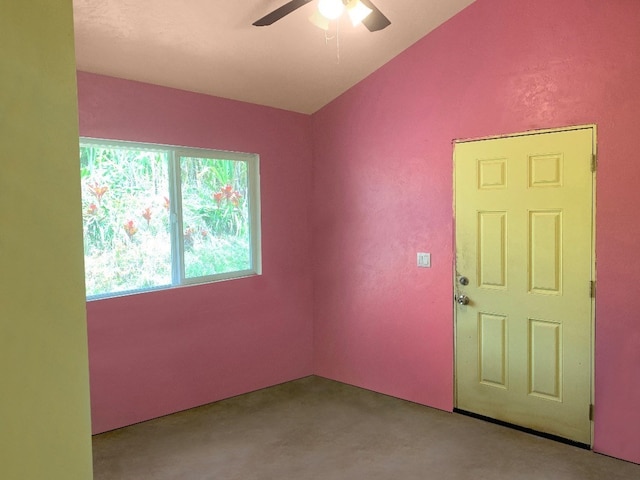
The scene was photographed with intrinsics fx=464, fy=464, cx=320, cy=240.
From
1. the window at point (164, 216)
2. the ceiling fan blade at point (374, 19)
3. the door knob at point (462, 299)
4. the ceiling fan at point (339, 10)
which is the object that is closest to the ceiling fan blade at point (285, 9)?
the ceiling fan at point (339, 10)

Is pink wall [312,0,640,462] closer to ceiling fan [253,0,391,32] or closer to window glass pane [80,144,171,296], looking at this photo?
ceiling fan [253,0,391,32]

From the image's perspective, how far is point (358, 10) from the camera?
227cm

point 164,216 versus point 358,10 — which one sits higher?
point 358,10

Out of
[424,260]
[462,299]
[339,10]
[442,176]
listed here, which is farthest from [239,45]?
[462,299]

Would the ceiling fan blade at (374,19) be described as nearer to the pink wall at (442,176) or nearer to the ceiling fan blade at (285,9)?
the ceiling fan blade at (285,9)

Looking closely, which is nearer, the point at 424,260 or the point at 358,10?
the point at 358,10

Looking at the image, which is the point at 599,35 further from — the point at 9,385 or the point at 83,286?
the point at 9,385

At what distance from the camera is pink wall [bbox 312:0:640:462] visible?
2.69 m

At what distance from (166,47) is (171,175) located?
2.94 feet

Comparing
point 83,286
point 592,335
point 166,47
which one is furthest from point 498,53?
point 83,286

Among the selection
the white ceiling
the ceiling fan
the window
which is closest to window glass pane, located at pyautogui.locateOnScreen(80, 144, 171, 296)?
the window

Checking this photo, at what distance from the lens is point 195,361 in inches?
138

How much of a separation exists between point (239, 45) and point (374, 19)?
3.45 feet

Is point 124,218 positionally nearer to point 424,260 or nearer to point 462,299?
point 424,260
